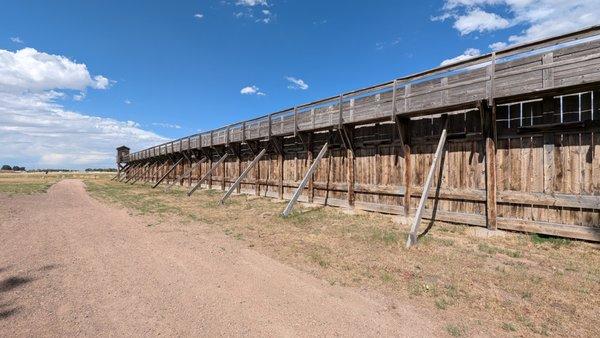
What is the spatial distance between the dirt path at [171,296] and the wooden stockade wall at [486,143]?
5795 mm

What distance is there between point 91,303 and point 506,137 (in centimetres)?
983

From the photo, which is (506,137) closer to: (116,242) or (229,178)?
(116,242)

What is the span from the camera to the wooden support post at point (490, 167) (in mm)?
8875

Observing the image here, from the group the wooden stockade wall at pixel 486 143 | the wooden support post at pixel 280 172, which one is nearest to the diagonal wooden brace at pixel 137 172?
the wooden support post at pixel 280 172

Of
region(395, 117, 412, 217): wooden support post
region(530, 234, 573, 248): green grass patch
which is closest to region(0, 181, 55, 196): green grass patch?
region(395, 117, 412, 217): wooden support post

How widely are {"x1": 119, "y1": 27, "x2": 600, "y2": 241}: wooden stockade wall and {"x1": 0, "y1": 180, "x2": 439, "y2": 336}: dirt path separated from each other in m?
5.80

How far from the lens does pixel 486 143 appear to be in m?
9.07

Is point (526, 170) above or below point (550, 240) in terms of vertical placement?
above

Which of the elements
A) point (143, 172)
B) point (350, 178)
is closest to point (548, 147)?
point (350, 178)

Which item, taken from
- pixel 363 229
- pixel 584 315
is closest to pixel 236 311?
pixel 584 315

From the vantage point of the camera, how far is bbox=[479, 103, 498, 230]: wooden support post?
888 centimetres

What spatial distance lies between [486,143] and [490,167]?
686 mm

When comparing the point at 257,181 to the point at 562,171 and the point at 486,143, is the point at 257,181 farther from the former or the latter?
the point at 562,171

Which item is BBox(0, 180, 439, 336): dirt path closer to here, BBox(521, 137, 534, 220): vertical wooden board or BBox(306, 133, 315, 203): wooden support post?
BBox(521, 137, 534, 220): vertical wooden board
